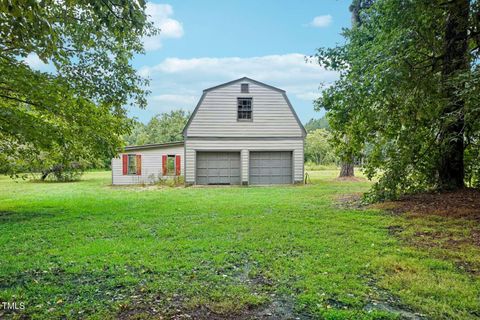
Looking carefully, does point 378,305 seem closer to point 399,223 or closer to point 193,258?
point 193,258

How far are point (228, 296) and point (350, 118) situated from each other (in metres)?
5.64

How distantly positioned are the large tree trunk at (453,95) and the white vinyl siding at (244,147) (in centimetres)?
820

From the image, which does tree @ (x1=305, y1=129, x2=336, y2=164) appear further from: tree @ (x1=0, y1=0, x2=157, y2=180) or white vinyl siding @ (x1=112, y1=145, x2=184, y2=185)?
tree @ (x1=0, y1=0, x2=157, y2=180)

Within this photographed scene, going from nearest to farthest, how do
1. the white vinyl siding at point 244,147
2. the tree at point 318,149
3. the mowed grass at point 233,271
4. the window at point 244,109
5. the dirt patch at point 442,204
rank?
the mowed grass at point 233,271 → the dirt patch at point 442,204 → the white vinyl siding at point 244,147 → the window at point 244,109 → the tree at point 318,149

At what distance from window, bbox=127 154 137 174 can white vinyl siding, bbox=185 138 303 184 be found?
3.36 m

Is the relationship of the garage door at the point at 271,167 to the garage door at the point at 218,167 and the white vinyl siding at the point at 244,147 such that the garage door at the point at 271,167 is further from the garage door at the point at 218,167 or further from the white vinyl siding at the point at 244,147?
the garage door at the point at 218,167

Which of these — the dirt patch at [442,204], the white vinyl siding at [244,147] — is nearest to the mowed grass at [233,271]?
the dirt patch at [442,204]

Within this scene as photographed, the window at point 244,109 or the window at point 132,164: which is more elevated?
the window at point 244,109

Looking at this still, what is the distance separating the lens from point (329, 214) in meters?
7.17

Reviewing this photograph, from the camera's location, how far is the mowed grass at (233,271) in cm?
282

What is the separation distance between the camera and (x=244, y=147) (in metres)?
16.1

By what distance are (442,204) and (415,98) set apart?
2382 millimetres

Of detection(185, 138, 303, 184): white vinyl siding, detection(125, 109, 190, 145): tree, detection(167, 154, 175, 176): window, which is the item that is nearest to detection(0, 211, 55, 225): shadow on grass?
detection(185, 138, 303, 184): white vinyl siding

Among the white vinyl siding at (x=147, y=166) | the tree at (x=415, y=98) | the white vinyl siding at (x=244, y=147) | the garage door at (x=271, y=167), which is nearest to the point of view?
the tree at (x=415, y=98)
